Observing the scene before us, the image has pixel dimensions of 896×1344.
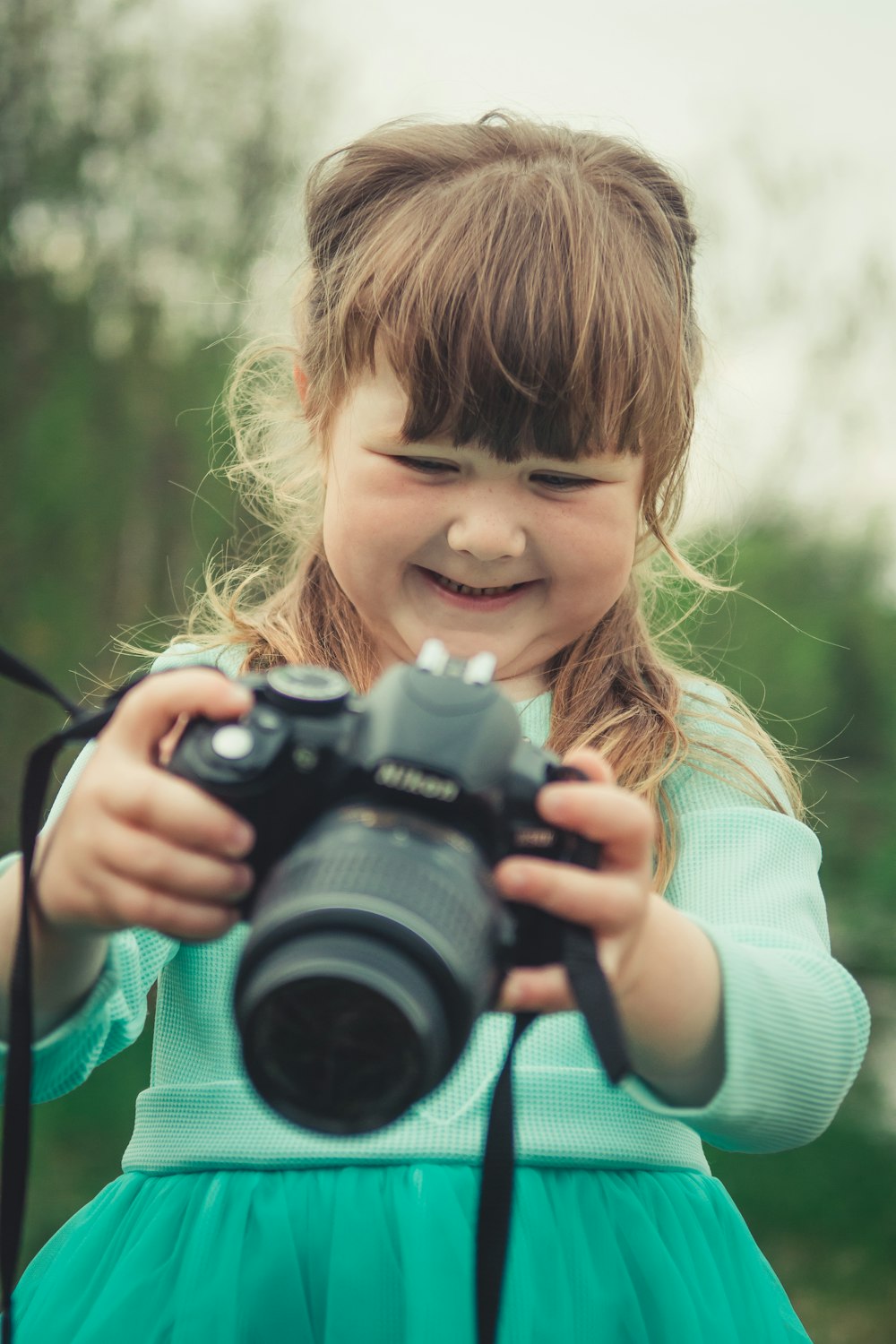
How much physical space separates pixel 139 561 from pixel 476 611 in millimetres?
2456

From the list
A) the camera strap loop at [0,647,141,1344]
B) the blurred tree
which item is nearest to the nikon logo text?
the camera strap loop at [0,647,141,1344]

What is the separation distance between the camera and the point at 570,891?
65 centimetres

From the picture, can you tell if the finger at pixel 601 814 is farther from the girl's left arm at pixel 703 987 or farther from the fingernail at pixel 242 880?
the fingernail at pixel 242 880

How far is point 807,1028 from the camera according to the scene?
79 centimetres

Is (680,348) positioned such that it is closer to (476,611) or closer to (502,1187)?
(476,611)

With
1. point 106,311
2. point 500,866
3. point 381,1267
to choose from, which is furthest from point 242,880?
Answer: point 106,311

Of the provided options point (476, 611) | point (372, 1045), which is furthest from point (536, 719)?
point (372, 1045)

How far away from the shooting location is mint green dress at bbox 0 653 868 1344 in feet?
2.67

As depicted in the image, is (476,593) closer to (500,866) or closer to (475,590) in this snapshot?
(475,590)

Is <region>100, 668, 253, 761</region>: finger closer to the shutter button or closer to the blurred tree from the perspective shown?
the shutter button

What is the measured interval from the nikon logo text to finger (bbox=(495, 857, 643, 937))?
6cm

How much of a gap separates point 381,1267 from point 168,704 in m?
0.41

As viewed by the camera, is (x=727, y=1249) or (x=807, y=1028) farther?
(x=727, y=1249)

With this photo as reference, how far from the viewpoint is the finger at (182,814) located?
2.15 ft
